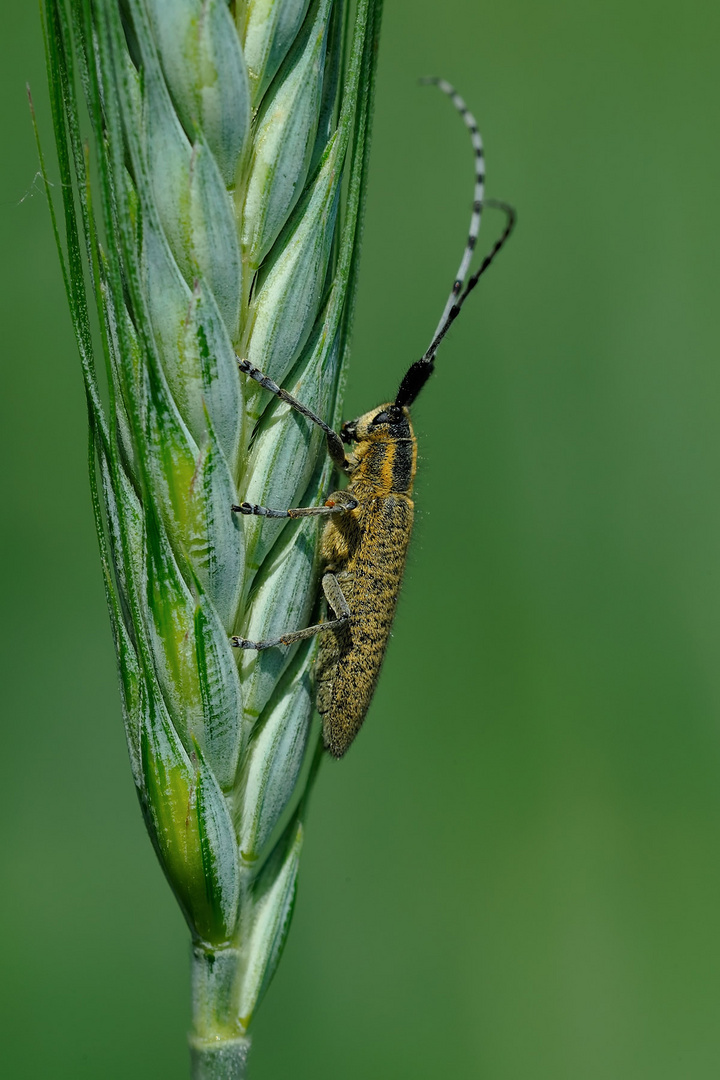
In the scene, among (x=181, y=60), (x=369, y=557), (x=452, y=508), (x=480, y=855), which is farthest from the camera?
(x=452, y=508)

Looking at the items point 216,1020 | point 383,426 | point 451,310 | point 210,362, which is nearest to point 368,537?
point 383,426

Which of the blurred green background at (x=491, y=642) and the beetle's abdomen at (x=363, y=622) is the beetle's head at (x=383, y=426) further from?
the blurred green background at (x=491, y=642)

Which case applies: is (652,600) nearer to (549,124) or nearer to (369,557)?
(369,557)

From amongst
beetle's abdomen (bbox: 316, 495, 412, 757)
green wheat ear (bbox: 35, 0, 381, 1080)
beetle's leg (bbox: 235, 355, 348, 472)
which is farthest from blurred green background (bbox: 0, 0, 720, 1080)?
beetle's leg (bbox: 235, 355, 348, 472)

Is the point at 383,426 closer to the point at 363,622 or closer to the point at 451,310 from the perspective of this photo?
the point at 451,310

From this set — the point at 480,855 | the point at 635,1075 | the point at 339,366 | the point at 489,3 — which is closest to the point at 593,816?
the point at 480,855

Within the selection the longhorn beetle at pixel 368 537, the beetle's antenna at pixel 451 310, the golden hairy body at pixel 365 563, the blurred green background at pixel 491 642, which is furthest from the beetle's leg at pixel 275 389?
the blurred green background at pixel 491 642

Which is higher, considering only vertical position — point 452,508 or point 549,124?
point 549,124
